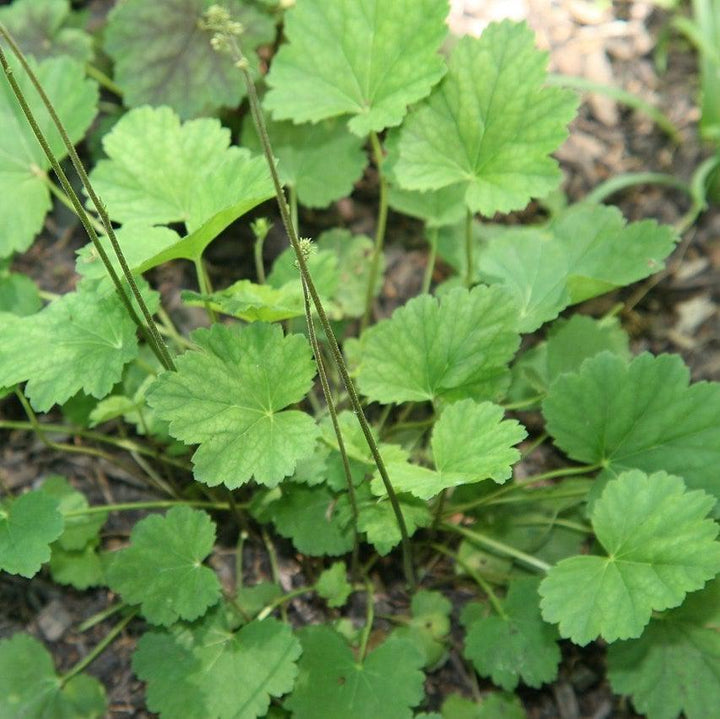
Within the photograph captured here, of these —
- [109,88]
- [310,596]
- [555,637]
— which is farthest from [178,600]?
[109,88]

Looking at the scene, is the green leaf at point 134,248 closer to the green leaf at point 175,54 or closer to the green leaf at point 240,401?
the green leaf at point 240,401

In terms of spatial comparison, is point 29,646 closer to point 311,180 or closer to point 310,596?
point 310,596

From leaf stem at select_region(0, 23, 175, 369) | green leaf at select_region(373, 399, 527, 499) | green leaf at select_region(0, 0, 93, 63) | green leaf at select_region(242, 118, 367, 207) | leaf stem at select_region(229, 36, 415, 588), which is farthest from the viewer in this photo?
green leaf at select_region(0, 0, 93, 63)

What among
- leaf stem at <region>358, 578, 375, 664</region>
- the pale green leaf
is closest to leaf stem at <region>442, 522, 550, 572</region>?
leaf stem at <region>358, 578, 375, 664</region>

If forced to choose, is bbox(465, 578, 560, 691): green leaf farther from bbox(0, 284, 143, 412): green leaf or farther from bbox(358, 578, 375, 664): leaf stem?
bbox(0, 284, 143, 412): green leaf

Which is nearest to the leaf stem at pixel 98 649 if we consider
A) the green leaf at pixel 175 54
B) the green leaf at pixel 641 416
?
the green leaf at pixel 641 416
